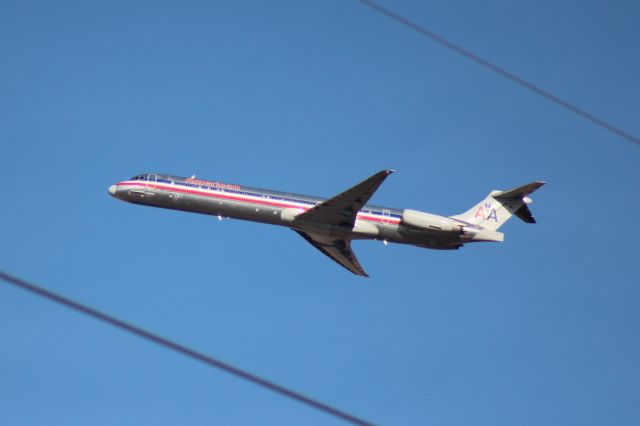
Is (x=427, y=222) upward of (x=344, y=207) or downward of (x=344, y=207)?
downward

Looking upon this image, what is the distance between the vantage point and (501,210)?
55.9m

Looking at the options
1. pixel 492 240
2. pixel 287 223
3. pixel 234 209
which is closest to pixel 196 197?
pixel 234 209

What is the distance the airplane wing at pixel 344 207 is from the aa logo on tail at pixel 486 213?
30.1 ft

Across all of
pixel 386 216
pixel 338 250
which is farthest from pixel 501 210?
pixel 338 250

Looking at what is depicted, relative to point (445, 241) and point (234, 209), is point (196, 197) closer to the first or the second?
point (234, 209)

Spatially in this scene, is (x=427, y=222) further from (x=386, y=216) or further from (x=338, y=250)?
(x=338, y=250)

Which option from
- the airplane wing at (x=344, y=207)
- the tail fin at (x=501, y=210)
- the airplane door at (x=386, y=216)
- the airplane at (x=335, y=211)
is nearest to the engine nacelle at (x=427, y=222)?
the airplane at (x=335, y=211)

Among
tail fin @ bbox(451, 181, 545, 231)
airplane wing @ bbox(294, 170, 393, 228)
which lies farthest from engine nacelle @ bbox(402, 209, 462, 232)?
tail fin @ bbox(451, 181, 545, 231)

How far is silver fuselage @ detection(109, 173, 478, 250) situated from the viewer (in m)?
51.8

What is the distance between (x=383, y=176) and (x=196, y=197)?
12404 mm

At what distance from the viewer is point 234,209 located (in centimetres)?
5284

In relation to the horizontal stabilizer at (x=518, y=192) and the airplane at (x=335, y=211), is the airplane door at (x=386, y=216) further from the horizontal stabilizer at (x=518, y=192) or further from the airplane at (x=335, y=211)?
the horizontal stabilizer at (x=518, y=192)

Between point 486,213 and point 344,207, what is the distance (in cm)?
1056

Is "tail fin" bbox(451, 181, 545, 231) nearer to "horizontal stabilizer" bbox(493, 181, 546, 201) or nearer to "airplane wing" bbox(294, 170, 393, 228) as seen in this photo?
"horizontal stabilizer" bbox(493, 181, 546, 201)
